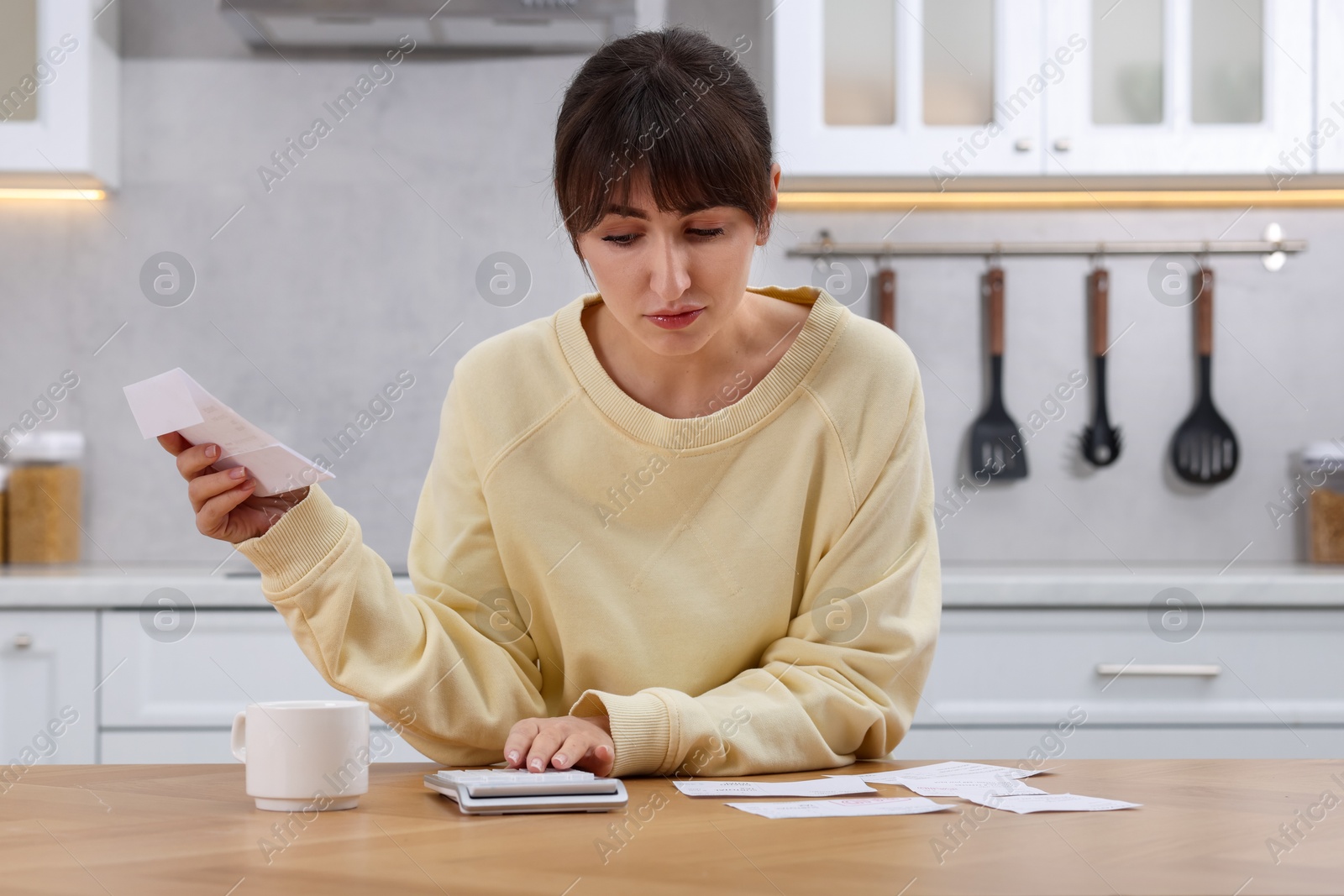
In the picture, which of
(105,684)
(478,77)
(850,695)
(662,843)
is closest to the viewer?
(662,843)

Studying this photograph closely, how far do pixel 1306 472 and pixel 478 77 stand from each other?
190cm

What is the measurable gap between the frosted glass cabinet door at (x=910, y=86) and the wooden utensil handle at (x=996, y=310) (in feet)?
0.99

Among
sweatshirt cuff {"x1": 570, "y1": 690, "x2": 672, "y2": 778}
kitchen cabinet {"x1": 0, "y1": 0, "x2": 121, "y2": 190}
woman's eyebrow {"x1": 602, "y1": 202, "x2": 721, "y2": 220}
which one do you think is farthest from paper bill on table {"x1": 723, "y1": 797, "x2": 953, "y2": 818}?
kitchen cabinet {"x1": 0, "y1": 0, "x2": 121, "y2": 190}

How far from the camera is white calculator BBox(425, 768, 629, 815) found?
0.83 metres

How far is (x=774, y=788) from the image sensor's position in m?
0.94

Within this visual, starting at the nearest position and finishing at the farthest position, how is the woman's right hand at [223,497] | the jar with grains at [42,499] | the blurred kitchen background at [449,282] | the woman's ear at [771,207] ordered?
1. the woman's right hand at [223,497]
2. the woman's ear at [771,207]
3. the jar with grains at [42,499]
4. the blurred kitchen background at [449,282]

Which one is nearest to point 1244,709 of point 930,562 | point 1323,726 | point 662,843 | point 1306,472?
point 1323,726

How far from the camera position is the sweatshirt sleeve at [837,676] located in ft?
3.25

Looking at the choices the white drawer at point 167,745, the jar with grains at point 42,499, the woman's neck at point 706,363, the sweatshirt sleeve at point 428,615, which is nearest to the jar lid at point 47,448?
the jar with grains at point 42,499

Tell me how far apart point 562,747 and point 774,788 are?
167mm

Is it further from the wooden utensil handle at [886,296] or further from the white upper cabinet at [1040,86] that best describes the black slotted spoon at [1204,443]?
the wooden utensil handle at [886,296]

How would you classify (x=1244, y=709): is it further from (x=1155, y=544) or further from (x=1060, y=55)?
(x=1060, y=55)

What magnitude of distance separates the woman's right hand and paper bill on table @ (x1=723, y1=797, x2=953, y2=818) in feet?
1.42

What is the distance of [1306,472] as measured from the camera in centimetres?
256
